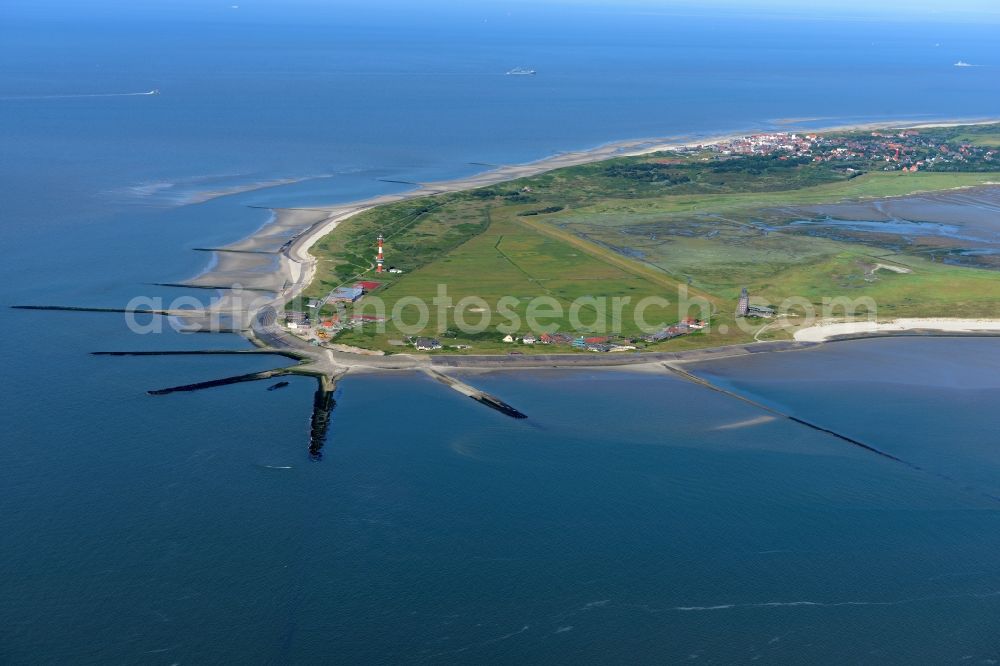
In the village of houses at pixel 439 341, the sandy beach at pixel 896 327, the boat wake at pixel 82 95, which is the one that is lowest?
the sandy beach at pixel 896 327

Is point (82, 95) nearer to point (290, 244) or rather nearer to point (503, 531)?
point (290, 244)

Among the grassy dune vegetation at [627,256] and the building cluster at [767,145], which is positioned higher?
the building cluster at [767,145]

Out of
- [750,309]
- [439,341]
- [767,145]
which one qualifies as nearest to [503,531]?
[439,341]

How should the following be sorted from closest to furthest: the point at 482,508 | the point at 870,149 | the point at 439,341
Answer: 1. the point at 482,508
2. the point at 439,341
3. the point at 870,149

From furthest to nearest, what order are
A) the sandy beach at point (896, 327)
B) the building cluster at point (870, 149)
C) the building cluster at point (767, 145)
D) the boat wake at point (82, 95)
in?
1. the boat wake at point (82, 95)
2. the building cluster at point (767, 145)
3. the building cluster at point (870, 149)
4. the sandy beach at point (896, 327)

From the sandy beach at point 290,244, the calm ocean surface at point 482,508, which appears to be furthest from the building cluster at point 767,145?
the calm ocean surface at point 482,508

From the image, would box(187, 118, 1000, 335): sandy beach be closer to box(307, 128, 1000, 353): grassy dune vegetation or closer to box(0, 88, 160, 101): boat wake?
box(307, 128, 1000, 353): grassy dune vegetation

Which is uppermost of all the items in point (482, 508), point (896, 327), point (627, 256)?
point (627, 256)

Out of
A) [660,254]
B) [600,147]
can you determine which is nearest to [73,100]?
[600,147]

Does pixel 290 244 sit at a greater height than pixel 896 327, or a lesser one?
greater

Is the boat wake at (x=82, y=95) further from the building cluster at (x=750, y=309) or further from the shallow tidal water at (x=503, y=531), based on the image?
the building cluster at (x=750, y=309)
